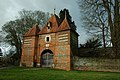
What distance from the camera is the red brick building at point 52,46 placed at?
27.2 meters

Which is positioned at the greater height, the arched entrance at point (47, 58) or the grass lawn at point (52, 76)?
the arched entrance at point (47, 58)

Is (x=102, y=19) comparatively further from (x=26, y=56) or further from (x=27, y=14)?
(x=27, y=14)

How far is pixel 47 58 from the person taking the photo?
30406 millimetres

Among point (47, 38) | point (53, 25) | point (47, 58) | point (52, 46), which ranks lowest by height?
point (47, 58)

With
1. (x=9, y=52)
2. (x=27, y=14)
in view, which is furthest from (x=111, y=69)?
(x=9, y=52)

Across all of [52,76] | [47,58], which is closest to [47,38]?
[47,58]

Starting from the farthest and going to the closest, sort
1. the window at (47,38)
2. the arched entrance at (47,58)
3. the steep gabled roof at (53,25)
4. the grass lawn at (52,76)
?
the steep gabled roof at (53,25), the window at (47,38), the arched entrance at (47,58), the grass lawn at (52,76)

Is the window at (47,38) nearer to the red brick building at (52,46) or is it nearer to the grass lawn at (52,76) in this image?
the red brick building at (52,46)

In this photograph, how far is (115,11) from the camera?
22688 mm

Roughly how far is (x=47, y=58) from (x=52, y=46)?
2.43m

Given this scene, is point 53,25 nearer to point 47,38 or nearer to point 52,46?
point 47,38

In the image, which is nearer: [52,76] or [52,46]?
[52,76]

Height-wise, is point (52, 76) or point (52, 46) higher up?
point (52, 46)

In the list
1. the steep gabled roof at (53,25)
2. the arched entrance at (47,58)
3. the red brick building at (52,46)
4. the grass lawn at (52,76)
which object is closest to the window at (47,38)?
the red brick building at (52,46)
